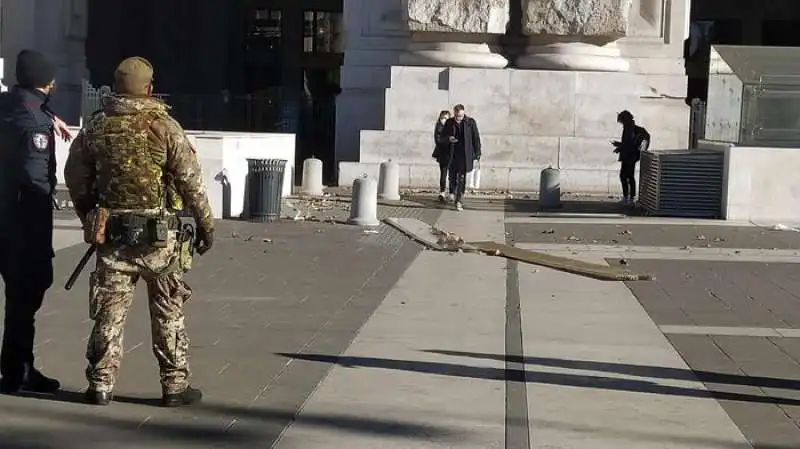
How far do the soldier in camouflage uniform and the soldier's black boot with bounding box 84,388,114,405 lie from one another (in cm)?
20

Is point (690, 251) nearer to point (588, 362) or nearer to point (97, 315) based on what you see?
point (588, 362)

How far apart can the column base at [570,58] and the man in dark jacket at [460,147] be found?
17.2ft

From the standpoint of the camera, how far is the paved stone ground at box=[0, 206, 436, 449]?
6.66 metres

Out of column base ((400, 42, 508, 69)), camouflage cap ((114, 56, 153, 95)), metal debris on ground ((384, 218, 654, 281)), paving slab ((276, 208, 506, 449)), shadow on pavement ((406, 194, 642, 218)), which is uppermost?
column base ((400, 42, 508, 69))

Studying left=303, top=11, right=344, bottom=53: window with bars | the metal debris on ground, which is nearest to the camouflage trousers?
the metal debris on ground

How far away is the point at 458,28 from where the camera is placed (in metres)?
26.9

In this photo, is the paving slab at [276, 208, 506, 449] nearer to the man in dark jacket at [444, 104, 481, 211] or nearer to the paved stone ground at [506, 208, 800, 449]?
the paved stone ground at [506, 208, 800, 449]

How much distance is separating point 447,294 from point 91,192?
5.33 m

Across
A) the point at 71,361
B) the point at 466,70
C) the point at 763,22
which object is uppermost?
the point at 763,22

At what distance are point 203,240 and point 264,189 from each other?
436 inches

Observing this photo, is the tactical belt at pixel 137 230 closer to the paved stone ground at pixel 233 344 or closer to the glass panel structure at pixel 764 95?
the paved stone ground at pixel 233 344

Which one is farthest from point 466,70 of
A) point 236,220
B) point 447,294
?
point 447,294

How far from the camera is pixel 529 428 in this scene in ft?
22.5

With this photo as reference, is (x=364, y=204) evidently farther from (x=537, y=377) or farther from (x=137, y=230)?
(x=137, y=230)
